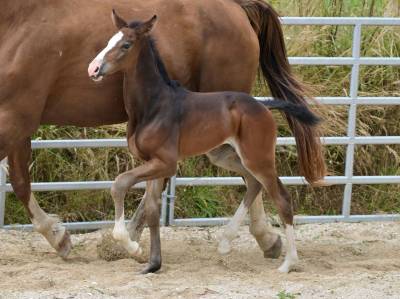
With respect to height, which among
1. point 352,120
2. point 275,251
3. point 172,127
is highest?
point 172,127

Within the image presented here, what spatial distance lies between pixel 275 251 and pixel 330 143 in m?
1.34

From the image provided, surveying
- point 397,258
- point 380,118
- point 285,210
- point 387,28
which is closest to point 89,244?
point 285,210

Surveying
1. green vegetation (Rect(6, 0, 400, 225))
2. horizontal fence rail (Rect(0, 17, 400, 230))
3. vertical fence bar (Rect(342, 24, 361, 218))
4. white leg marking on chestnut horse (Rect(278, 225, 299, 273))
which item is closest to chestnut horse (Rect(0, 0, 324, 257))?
white leg marking on chestnut horse (Rect(278, 225, 299, 273))

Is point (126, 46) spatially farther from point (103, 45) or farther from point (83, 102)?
point (83, 102)

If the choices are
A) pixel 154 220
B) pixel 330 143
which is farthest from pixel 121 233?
pixel 330 143

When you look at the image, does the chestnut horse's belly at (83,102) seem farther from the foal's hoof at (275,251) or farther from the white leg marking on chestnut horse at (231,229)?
the foal's hoof at (275,251)

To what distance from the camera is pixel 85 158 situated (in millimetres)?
7520

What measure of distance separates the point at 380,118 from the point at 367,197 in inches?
26.2

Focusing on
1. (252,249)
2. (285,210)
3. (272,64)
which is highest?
(272,64)

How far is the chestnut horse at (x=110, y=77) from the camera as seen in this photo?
5.76 meters

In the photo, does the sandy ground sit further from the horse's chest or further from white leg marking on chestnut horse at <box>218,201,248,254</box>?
the horse's chest

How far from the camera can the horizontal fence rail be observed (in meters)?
7.06

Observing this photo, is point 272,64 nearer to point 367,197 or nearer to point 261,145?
point 261,145

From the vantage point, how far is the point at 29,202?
634 centimetres
